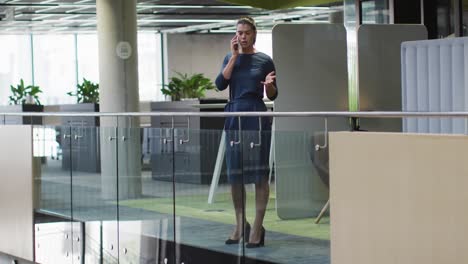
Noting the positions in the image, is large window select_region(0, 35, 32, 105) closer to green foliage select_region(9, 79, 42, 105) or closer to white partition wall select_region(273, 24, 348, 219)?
green foliage select_region(9, 79, 42, 105)

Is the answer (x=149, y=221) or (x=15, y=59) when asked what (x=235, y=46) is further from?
(x=15, y=59)

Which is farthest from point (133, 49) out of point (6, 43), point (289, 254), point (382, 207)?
point (6, 43)

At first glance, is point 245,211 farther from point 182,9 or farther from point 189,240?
point 182,9

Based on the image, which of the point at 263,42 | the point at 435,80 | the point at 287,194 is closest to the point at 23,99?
the point at 263,42

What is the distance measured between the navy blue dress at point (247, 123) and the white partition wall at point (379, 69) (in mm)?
1755

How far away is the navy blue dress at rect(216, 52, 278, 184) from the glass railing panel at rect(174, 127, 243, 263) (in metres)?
0.13

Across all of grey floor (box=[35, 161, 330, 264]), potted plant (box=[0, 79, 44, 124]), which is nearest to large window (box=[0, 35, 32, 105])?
potted plant (box=[0, 79, 44, 124])

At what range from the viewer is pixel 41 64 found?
23375mm

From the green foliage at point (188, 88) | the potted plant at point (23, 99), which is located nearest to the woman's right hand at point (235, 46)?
the green foliage at point (188, 88)

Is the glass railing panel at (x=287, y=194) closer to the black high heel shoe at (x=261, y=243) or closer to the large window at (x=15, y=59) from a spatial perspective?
the black high heel shoe at (x=261, y=243)

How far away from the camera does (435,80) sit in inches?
284

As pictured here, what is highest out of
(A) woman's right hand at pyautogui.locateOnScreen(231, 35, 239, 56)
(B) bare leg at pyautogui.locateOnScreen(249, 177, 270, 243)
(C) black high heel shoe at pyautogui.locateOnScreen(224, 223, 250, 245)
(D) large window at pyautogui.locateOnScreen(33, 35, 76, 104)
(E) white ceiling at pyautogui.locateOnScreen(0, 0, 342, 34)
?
(E) white ceiling at pyautogui.locateOnScreen(0, 0, 342, 34)

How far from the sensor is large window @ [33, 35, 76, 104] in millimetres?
23047

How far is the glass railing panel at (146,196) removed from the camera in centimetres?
768
